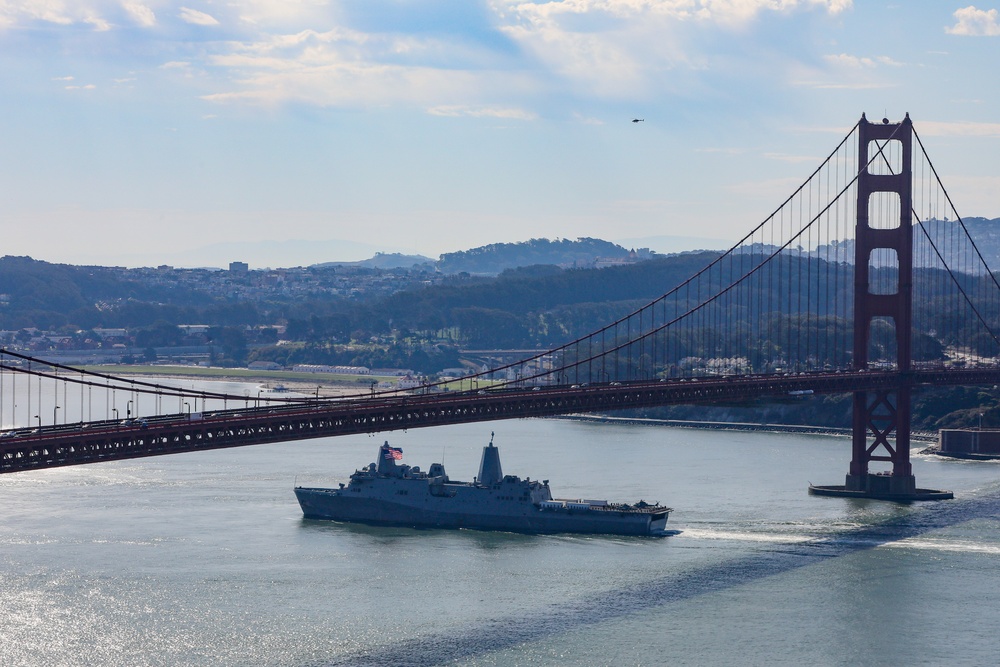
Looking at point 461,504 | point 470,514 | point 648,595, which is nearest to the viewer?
point 648,595

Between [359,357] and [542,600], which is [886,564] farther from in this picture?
[359,357]

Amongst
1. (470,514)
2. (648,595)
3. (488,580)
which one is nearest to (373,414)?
(488,580)

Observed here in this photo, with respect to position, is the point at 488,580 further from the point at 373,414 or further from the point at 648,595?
the point at 373,414

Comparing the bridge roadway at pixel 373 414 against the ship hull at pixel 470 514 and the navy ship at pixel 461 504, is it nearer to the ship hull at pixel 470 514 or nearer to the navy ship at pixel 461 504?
the navy ship at pixel 461 504

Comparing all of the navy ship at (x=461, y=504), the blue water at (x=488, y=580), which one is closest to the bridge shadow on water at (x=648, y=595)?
the blue water at (x=488, y=580)

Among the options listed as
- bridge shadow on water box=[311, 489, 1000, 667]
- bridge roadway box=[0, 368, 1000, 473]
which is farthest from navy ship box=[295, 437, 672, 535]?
bridge shadow on water box=[311, 489, 1000, 667]

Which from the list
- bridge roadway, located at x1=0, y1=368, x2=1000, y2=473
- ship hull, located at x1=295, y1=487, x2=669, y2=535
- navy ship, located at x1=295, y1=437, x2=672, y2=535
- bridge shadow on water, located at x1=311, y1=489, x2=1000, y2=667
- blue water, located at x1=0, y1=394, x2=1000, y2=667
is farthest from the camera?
navy ship, located at x1=295, y1=437, x2=672, y2=535

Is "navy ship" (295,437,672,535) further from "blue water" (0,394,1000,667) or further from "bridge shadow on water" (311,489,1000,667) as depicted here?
Result: "bridge shadow on water" (311,489,1000,667)
